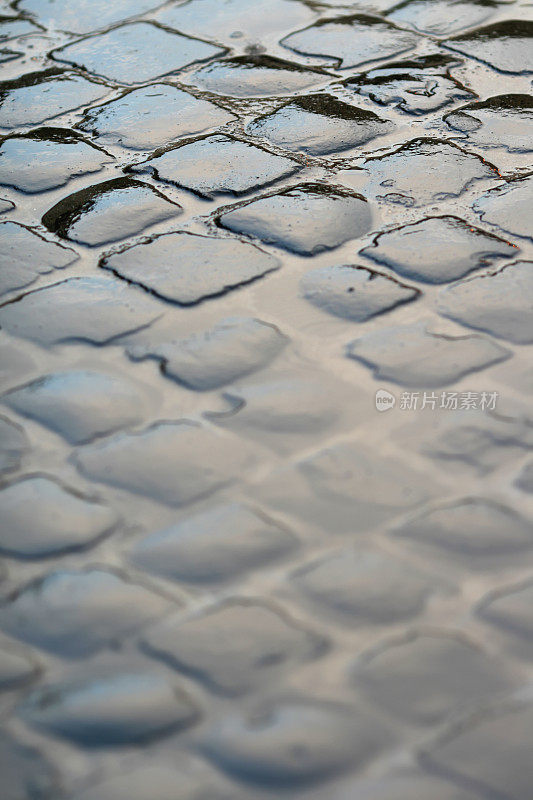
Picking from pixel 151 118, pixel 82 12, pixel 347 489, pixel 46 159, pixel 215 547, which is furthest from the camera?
pixel 82 12

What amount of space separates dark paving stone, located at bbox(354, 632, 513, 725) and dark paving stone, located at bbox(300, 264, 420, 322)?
3.16 ft

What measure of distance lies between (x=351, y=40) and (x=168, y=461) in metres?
2.71

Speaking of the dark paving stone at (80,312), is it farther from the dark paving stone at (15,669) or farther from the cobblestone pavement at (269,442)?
the dark paving stone at (15,669)

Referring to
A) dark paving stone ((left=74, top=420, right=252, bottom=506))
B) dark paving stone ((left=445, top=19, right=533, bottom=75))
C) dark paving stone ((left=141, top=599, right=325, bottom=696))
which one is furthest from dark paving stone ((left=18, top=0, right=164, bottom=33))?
dark paving stone ((left=141, top=599, right=325, bottom=696))

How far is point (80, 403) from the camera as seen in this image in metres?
1.89

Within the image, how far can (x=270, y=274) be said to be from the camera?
229cm

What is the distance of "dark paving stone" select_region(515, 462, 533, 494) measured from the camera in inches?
64.6

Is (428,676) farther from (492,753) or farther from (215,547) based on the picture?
(215,547)

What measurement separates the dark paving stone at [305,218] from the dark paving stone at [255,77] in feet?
2.97

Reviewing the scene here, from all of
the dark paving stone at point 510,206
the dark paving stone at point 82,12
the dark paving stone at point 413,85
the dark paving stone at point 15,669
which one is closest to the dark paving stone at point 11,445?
the dark paving stone at point 15,669

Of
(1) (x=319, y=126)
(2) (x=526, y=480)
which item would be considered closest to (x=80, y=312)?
(2) (x=526, y=480)

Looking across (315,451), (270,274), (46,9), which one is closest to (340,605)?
(315,451)

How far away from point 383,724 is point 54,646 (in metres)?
0.59

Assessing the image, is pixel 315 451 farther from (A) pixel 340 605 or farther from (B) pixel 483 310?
(B) pixel 483 310
